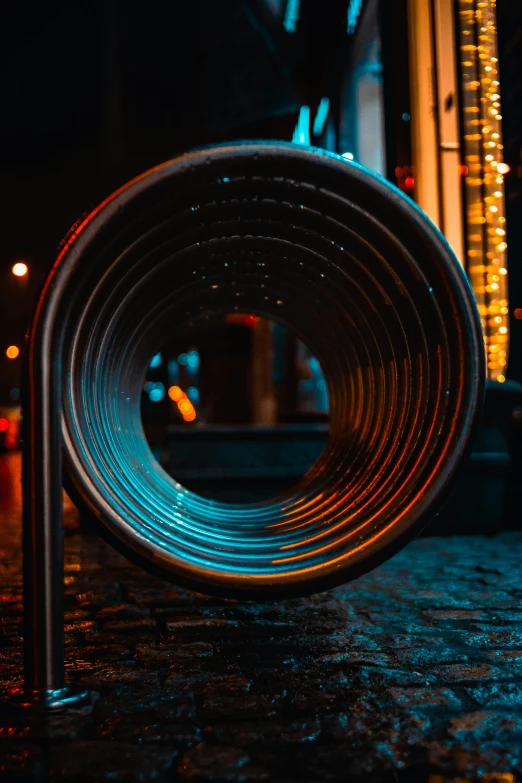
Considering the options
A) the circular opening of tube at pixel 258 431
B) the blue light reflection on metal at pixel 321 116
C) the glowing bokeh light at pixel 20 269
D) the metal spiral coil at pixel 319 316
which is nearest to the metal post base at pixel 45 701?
the metal spiral coil at pixel 319 316

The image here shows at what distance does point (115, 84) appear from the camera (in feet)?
31.8

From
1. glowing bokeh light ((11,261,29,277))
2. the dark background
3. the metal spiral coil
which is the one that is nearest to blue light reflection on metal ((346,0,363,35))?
the dark background

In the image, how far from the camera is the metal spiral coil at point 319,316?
266 cm

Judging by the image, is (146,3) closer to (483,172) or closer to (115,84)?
(115,84)

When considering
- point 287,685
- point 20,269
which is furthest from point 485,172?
point 20,269

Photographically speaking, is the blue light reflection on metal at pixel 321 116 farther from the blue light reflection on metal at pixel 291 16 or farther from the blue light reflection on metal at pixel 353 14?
the blue light reflection on metal at pixel 353 14

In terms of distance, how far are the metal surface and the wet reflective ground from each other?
321 millimetres

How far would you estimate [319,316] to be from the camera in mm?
4414

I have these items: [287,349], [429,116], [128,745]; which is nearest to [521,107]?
[429,116]

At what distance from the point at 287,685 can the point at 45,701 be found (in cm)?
76

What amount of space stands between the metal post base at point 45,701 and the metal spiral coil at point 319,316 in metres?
0.44

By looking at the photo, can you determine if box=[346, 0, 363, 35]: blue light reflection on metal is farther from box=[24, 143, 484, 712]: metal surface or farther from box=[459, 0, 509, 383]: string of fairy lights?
box=[24, 143, 484, 712]: metal surface

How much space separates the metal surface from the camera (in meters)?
2.53

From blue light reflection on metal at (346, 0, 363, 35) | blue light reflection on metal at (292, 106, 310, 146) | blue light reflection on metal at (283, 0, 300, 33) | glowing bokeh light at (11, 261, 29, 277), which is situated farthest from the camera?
glowing bokeh light at (11, 261, 29, 277)
